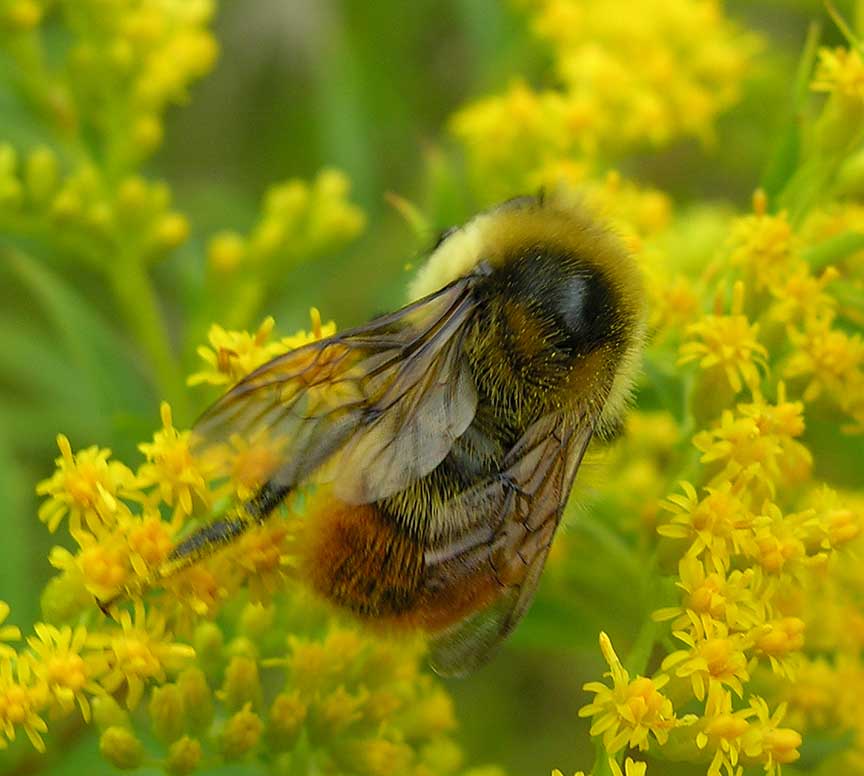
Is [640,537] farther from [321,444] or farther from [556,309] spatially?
[321,444]

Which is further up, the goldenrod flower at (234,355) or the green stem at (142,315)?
the green stem at (142,315)

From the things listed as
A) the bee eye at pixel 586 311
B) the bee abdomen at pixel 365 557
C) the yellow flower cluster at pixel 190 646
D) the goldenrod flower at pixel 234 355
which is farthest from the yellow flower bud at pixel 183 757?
the bee eye at pixel 586 311

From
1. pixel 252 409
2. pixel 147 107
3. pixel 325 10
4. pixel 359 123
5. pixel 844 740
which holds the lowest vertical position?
pixel 844 740

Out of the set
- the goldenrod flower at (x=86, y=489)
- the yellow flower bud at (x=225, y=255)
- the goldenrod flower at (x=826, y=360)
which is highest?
the yellow flower bud at (x=225, y=255)

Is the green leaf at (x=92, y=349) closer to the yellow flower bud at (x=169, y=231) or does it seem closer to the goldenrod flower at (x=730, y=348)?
the yellow flower bud at (x=169, y=231)

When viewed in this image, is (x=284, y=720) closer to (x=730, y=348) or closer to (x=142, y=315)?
(x=730, y=348)

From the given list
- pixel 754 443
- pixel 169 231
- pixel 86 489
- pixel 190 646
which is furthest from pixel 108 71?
pixel 754 443

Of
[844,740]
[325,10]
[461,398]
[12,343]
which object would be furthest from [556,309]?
[325,10]

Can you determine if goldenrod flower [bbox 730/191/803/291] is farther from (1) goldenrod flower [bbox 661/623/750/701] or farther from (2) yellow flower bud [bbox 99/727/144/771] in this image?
(2) yellow flower bud [bbox 99/727/144/771]

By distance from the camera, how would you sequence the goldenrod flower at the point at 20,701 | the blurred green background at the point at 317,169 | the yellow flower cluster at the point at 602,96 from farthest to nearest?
the yellow flower cluster at the point at 602,96
the blurred green background at the point at 317,169
the goldenrod flower at the point at 20,701
